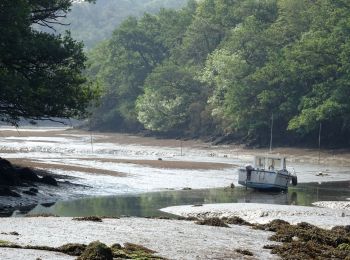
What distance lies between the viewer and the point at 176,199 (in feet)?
128

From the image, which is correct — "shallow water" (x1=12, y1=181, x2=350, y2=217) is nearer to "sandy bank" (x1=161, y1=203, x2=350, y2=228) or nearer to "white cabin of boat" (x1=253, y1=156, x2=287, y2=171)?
"sandy bank" (x1=161, y1=203, x2=350, y2=228)

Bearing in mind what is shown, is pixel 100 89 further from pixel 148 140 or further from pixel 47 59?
pixel 148 140

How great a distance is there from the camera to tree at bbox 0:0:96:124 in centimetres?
3553

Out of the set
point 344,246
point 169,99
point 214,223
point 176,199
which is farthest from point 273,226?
point 169,99

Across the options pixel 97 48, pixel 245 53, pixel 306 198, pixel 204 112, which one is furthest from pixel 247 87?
pixel 97 48

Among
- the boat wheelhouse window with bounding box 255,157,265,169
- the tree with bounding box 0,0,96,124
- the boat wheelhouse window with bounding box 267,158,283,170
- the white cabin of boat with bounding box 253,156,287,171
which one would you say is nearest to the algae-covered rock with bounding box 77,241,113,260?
the tree with bounding box 0,0,96,124

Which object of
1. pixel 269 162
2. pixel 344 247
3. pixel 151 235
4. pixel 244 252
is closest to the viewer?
pixel 244 252

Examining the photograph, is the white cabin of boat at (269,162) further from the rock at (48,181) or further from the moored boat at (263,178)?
the rock at (48,181)

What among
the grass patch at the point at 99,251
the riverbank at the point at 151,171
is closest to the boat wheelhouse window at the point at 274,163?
the riverbank at the point at 151,171

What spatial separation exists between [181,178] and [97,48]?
4714 inches

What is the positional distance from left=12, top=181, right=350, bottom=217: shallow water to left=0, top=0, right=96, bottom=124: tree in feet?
17.1

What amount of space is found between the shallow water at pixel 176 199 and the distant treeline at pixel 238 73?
3178 cm

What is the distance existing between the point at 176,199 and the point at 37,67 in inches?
381

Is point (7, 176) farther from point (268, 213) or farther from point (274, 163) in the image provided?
point (274, 163)
